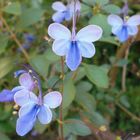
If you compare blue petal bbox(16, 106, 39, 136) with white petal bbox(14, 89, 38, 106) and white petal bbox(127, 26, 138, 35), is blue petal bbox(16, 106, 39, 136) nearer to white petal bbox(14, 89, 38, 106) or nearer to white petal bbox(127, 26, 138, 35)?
white petal bbox(14, 89, 38, 106)

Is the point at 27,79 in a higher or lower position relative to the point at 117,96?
higher

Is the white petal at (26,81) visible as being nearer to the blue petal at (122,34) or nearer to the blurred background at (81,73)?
the blurred background at (81,73)

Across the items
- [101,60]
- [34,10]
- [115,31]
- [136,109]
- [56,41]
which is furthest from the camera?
[101,60]

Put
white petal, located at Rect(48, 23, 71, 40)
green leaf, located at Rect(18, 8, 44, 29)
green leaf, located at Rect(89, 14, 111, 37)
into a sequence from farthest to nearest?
green leaf, located at Rect(18, 8, 44, 29) < green leaf, located at Rect(89, 14, 111, 37) < white petal, located at Rect(48, 23, 71, 40)

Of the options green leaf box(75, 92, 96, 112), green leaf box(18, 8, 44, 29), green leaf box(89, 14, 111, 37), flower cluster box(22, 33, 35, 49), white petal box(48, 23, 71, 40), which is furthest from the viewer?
flower cluster box(22, 33, 35, 49)

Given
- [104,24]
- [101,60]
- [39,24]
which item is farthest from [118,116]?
[104,24]

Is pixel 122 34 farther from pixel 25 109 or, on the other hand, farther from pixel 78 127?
pixel 25 109

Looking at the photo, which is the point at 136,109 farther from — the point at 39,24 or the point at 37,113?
the point at 37,113

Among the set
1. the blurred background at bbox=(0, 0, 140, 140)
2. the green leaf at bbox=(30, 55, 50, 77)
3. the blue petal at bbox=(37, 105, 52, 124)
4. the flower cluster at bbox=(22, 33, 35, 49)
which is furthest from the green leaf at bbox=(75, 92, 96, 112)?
Result: the blue petal at bbox=(37, 105, 52, 124)
